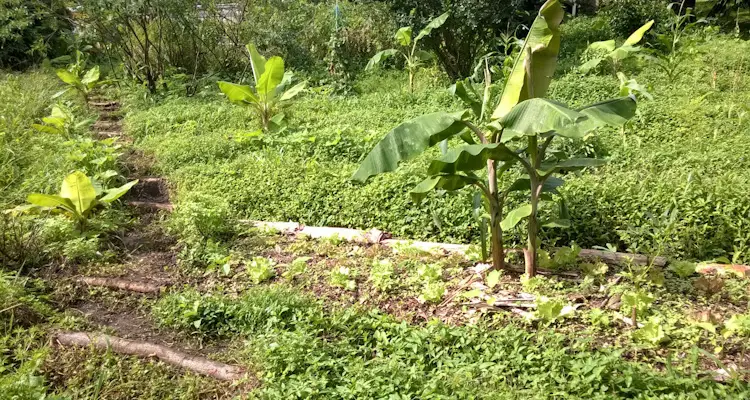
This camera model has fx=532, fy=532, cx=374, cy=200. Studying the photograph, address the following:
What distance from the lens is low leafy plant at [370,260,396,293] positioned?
3.70m

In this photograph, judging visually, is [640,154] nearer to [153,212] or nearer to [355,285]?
[355,285]

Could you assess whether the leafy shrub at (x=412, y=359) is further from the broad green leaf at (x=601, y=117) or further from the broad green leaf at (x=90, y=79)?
the broad green leaf at (x=90, y=79)

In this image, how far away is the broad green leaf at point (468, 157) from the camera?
120 inches

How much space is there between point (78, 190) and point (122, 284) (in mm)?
1158

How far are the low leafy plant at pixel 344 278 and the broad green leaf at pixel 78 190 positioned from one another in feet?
7.91

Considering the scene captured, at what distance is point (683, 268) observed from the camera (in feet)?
11.4

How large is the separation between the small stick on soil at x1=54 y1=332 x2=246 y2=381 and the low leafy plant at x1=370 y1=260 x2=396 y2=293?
1.10 m

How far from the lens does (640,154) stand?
4945 mm

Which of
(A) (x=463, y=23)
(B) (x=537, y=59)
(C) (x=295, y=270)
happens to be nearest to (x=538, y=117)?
(B) (x=537, y=59)

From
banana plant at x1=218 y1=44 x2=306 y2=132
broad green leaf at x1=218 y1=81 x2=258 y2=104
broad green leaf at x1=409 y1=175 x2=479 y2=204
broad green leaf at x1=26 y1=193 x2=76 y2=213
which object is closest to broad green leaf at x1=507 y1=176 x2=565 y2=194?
broad green leaf at x1=409 y1=175 x2=479 y2=204

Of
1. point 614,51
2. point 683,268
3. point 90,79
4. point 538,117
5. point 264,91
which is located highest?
point 90,79

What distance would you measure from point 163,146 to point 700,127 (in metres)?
6.02

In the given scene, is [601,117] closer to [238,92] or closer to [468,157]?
[468,157]

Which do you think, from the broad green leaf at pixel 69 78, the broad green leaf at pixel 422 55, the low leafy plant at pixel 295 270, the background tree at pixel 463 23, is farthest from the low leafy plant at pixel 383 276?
the broad green leaf at pixel 69 78
